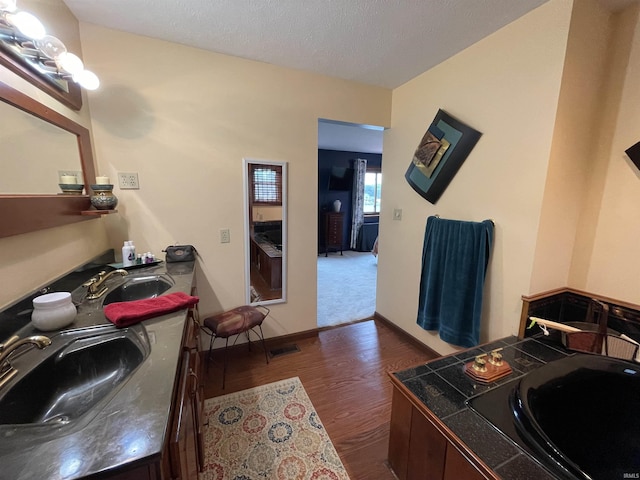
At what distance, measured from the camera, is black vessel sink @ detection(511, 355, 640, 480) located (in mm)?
1059

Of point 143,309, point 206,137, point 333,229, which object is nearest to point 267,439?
point 143,309

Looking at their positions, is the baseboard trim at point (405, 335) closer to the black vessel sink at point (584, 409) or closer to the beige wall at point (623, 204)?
the black vessel sink at point (584, 409)

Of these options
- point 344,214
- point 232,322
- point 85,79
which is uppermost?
point 85,79

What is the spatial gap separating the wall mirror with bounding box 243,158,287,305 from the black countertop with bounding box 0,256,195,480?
4.78 ft

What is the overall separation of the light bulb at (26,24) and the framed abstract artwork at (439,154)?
2.25 metres

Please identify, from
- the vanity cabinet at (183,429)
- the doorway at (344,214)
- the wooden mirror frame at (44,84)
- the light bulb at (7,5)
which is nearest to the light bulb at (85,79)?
the wooden mirror frame at (44,84)

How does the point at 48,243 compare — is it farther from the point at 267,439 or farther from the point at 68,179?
the point at 267,439

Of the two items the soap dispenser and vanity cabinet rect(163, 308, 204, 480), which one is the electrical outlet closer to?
the soap dispenser

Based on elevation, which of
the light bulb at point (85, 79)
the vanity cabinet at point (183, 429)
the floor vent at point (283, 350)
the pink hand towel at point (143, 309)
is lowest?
the floor vent at point (283, 350)

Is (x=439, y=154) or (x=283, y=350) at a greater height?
(x=439, y=154)

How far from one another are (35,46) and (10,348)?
126 centimetres

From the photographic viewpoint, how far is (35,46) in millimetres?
1102

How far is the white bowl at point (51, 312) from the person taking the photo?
0.93m

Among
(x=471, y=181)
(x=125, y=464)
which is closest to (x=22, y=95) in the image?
(x=125, y=464)
